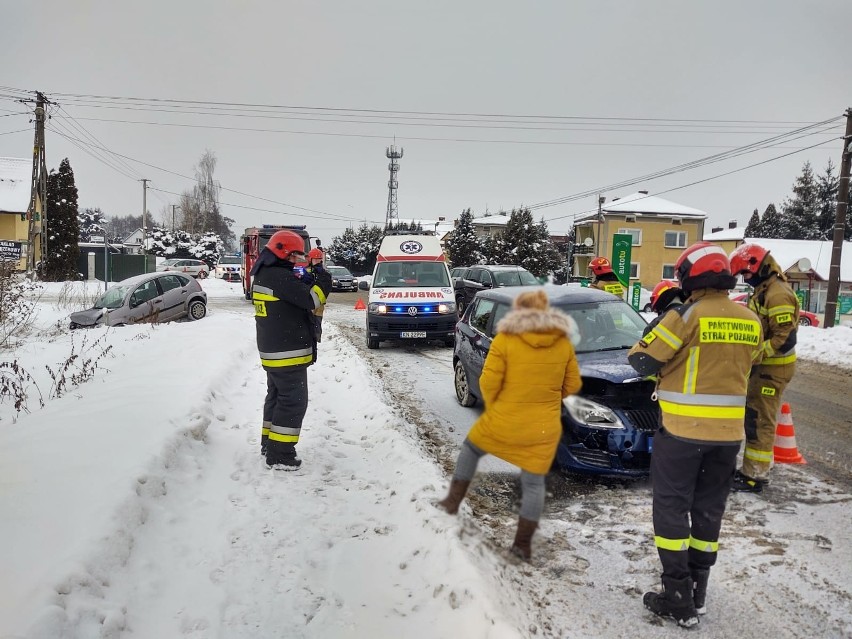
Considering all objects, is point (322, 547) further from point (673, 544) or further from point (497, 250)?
point (497, 250)

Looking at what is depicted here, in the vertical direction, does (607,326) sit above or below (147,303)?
above

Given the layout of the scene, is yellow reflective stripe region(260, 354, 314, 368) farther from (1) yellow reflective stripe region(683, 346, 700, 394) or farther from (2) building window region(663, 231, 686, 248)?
(2) building window region(663, 231, 686, 248)

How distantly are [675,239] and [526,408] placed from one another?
45.1 meters

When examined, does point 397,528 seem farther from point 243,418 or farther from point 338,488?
point 243,418

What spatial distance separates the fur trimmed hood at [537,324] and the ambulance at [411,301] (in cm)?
1041

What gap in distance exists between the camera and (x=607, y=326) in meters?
4.23

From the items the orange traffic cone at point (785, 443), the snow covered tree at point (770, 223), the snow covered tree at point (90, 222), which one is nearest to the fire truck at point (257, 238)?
the orange traffic cone at point (785, 443)

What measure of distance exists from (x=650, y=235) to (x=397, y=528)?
4256cm

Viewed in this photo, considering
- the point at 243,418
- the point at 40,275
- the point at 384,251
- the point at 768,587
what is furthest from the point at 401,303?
the point at 40,275

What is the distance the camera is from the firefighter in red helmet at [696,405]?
10.6 ft

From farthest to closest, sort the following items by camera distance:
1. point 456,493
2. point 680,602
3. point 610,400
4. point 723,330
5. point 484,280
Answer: point 484,280 → point 610,400 → point 680,602 → point 723,330 → point 456,493

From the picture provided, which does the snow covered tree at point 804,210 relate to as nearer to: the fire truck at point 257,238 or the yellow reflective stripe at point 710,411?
the fire truck at point 257,238

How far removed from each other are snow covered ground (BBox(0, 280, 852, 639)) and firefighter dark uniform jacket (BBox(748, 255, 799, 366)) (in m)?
1.33

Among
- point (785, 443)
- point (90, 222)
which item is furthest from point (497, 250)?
point (90, 222)
